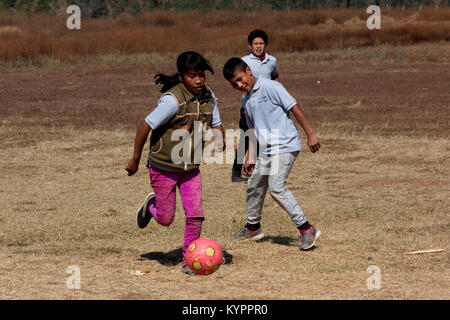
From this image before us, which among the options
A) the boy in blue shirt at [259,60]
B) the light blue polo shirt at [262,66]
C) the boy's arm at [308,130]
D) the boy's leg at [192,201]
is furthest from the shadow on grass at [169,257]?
the light blue polo shirt at [262,66]

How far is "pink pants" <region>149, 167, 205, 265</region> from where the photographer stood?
6426mm

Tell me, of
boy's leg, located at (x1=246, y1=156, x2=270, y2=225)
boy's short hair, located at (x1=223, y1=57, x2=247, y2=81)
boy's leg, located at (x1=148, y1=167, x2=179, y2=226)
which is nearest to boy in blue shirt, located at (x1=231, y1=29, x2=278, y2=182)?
boy's leg, located at (x1=246, y1=156, x2=270, y2=225)

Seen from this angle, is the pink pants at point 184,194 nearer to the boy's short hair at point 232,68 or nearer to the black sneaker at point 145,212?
the black sneaker at point 145,212

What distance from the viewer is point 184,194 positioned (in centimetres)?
647

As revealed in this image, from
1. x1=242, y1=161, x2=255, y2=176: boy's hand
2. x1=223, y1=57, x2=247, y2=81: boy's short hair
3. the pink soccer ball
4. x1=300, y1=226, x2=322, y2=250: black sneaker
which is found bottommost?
x1=300, y1=226, x2=322, y2=250: black sneaker

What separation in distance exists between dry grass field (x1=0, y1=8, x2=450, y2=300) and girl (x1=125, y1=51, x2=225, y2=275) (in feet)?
1.97

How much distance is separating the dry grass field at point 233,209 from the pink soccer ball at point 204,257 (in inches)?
3.7

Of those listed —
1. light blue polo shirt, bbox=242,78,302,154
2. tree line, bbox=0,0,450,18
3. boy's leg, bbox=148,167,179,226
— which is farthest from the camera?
tree line, bbox=0,0,450,18

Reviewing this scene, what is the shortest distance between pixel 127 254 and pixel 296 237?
5.60 feet

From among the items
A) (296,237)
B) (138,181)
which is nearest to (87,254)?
(296,237)

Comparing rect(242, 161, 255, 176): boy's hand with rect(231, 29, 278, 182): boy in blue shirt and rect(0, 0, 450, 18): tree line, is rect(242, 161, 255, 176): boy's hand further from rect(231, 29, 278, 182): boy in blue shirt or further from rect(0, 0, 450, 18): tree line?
rect(0, 0, 450, 18): tree line

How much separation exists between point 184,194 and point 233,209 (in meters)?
2.72

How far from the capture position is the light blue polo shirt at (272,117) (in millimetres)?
6852

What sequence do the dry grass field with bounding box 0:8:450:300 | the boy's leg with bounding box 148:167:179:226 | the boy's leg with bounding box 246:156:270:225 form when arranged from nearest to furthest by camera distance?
the dry grass field with bounding box 0:8:450:300 → the boy's leg with bounding box 148:167:179:226 → the boy's leg with bounding box 246:156:270:225
